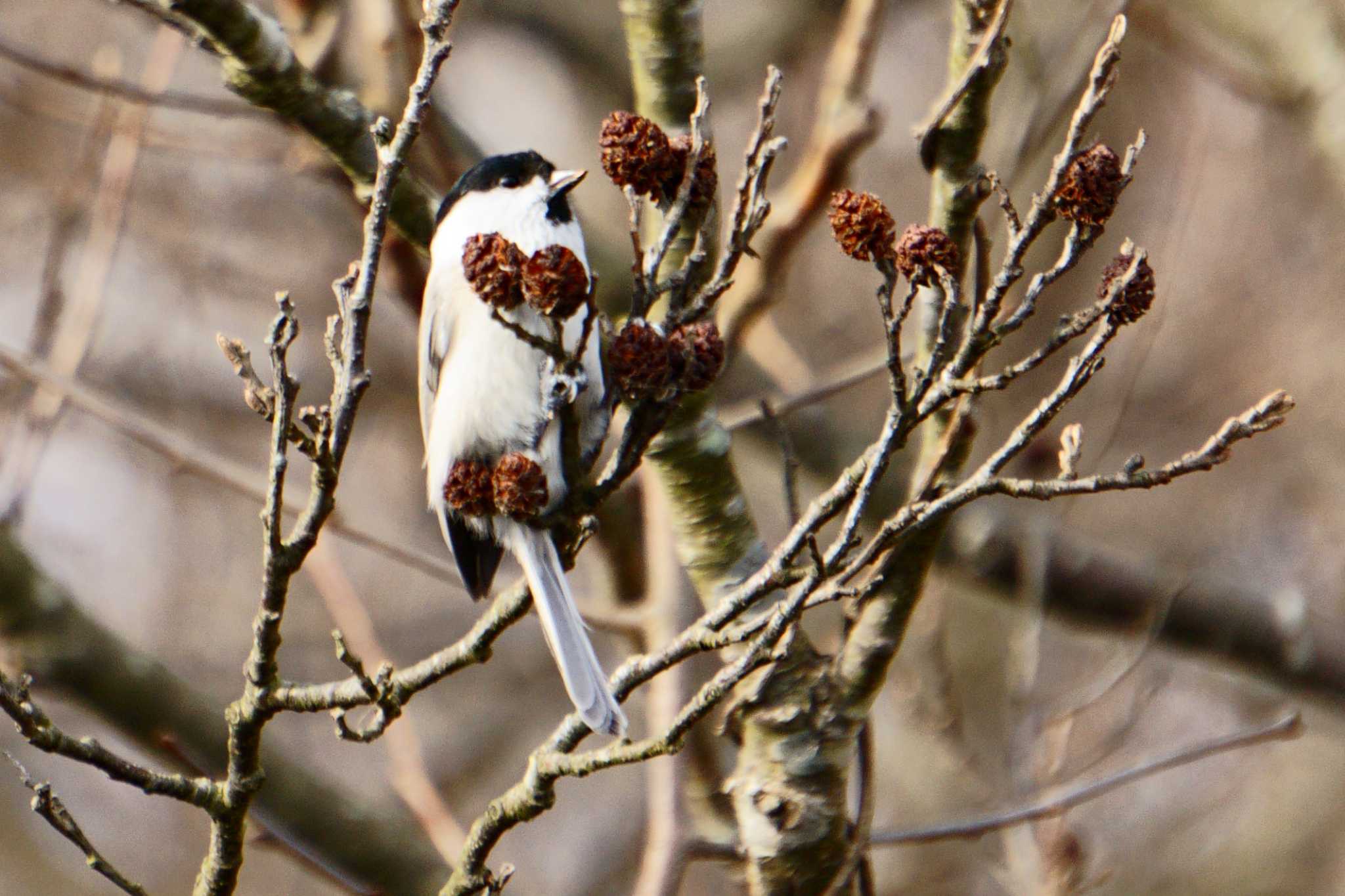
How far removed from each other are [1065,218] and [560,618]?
0.93m

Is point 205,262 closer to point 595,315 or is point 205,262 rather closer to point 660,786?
point 660,786

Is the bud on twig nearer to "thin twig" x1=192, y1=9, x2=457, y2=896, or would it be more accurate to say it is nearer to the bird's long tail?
the bird's long tail

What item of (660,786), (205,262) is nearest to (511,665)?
(205,262)

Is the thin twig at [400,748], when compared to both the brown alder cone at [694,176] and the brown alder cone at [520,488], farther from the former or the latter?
the brown alder cone at [694,176]

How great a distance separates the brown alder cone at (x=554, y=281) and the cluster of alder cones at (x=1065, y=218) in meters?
0.25

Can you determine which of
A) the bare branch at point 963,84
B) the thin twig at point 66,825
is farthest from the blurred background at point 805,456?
the thin twig at point 66,825

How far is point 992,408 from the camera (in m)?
3.72

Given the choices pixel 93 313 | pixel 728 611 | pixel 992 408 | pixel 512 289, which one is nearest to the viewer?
pixel 512 289

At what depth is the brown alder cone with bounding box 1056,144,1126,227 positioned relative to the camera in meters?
1.21

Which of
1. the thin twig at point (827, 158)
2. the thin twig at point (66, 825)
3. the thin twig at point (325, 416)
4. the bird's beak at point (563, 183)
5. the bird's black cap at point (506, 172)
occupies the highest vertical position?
the thin twig at point (827, 158)

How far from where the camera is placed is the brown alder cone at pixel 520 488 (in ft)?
4.86

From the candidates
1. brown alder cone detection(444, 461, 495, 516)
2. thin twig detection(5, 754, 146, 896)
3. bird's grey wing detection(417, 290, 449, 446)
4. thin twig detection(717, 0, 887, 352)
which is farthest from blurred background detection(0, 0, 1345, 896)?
thin twig detection(5, 754, 146, 896)

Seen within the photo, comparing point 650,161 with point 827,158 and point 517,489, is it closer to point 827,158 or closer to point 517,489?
point 517,489

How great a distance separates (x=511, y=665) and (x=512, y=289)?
5.13 meters
